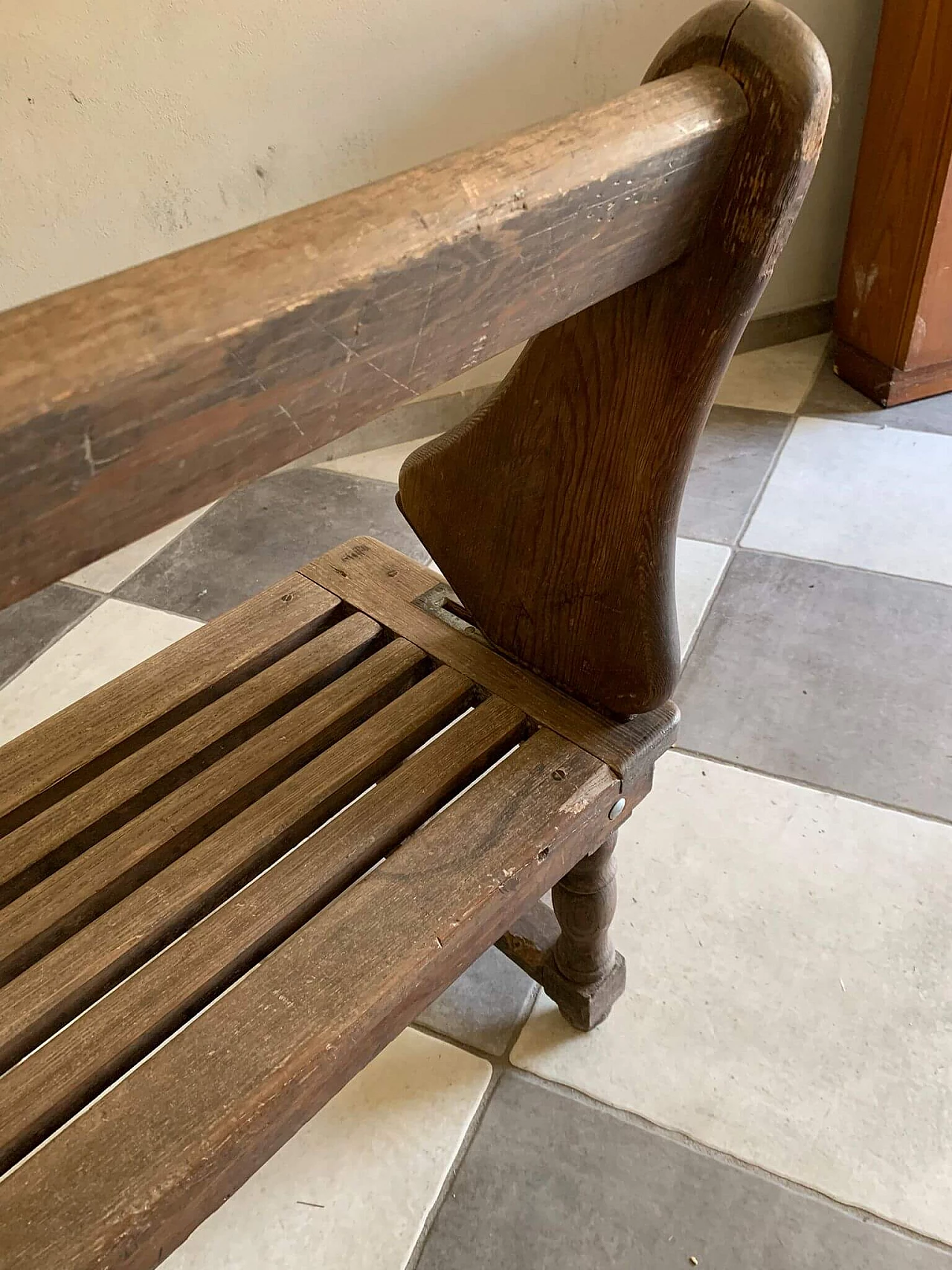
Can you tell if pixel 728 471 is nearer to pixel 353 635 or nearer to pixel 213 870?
pixel 353 635

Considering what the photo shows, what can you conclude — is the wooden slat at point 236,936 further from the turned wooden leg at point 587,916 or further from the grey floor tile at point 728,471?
the grey floor tile at point 728,471

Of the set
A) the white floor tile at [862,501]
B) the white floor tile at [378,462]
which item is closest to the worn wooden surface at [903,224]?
the white floor tile at [862,501]

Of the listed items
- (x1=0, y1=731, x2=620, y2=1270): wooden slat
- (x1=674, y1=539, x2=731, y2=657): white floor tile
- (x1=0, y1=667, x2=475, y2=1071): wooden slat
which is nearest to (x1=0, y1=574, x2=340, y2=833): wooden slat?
(x1=0, y1=667, x2=475, y2=1071): wooden slat

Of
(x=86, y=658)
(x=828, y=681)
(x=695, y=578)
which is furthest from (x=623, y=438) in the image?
(x=86, y=658)

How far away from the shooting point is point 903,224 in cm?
193

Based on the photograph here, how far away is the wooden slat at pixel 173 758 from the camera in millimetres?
770

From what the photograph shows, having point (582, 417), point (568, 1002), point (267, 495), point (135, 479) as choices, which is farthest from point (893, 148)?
point (135, 479)

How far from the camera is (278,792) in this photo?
2.61 feet

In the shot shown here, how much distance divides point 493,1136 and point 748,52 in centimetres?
96

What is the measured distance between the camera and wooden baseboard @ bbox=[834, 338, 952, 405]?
81.7 inches

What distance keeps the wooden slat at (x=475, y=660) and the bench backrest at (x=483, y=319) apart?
0.12 meters

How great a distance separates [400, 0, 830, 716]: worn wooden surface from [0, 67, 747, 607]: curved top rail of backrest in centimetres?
3

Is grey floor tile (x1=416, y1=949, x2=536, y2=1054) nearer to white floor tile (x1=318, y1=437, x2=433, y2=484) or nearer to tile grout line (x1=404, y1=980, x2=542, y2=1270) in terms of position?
tile grout line (x1=404, y1=980, x2=542, y2=1270)

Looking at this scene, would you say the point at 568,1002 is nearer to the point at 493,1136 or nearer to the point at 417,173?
the point at 493,1136
